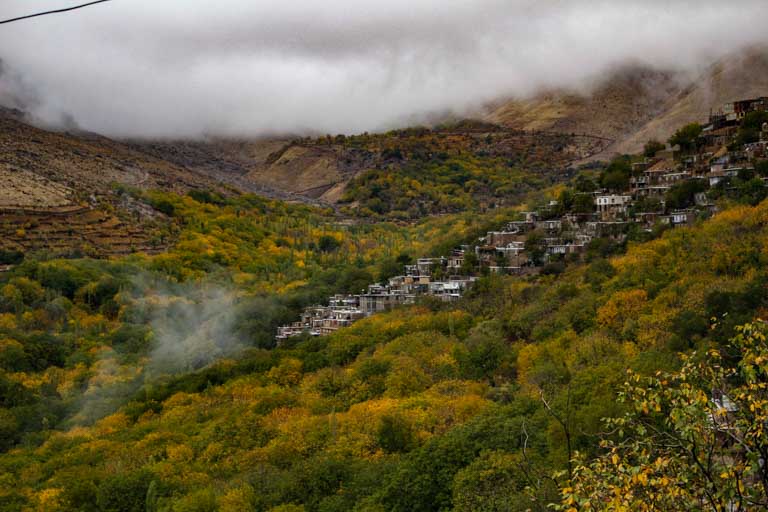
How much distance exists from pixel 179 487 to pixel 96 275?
3294 cm

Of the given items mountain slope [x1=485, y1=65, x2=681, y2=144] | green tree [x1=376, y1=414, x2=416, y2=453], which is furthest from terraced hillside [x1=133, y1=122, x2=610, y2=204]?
green tree [x1=376, y1=414, x2=416, y2=453]

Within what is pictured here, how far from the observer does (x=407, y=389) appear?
96.7 ft

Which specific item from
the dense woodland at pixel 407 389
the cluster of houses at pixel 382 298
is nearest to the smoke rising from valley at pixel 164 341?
the dense woodland at pixel 407 389

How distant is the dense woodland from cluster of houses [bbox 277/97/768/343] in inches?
66.7

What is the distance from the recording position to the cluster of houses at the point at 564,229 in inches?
1507

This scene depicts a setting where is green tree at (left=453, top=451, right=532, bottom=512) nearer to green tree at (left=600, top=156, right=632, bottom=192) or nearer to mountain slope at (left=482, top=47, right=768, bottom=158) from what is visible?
green tree at (left=600, top=156, right=632, bottom=192)

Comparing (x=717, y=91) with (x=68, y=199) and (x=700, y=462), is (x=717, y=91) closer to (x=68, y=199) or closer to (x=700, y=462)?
(x=68, y=199)

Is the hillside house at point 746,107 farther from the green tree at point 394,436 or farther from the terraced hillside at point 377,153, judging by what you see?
the terraced hillside at point 377,153

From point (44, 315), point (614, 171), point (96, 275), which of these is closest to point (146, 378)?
point (44, 315)

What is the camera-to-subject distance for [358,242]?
241ft

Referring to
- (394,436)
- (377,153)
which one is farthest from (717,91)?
(394,436)

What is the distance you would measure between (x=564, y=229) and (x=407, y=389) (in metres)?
17.8

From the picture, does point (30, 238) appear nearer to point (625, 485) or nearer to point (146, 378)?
point (146, 378)

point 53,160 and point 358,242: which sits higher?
point 53,160
